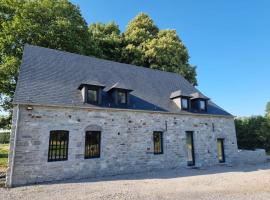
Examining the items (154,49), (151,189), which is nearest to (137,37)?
(154,49)


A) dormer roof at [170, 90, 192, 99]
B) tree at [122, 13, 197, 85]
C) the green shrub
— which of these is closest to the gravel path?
dormer roof at [170, 90, 192, 99]

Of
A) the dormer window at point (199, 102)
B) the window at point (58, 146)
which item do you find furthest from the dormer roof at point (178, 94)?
the window at point (58, 146)

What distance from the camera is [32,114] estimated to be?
9172mm

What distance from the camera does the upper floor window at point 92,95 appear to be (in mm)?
10926

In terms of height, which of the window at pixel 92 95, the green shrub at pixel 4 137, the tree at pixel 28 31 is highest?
the tree at pixel 28 31

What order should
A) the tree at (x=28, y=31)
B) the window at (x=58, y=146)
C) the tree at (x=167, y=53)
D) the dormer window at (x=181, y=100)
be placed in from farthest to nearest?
the tree at (x=167, y=53)
the tree at (x=28, y=31)
the dormer window at (x=181, y=100)
the window at (x=58, y=146)

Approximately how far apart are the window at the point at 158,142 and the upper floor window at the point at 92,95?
408 cm

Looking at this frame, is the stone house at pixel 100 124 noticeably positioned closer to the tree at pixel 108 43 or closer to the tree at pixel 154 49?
the tree at pixel 154 49

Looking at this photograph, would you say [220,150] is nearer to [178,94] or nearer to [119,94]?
[178,94]

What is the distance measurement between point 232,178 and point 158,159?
3.98 meters

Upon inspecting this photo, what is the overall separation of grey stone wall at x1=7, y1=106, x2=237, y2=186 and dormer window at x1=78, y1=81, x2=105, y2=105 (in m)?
0.60

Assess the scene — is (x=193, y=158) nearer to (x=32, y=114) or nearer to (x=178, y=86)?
(x=178, y=86)

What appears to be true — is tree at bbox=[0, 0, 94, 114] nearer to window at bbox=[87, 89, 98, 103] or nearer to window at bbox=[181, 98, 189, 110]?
window at bbox=[87, 89, 98, 103]

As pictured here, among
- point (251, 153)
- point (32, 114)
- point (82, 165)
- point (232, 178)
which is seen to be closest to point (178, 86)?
point (251, 153)
